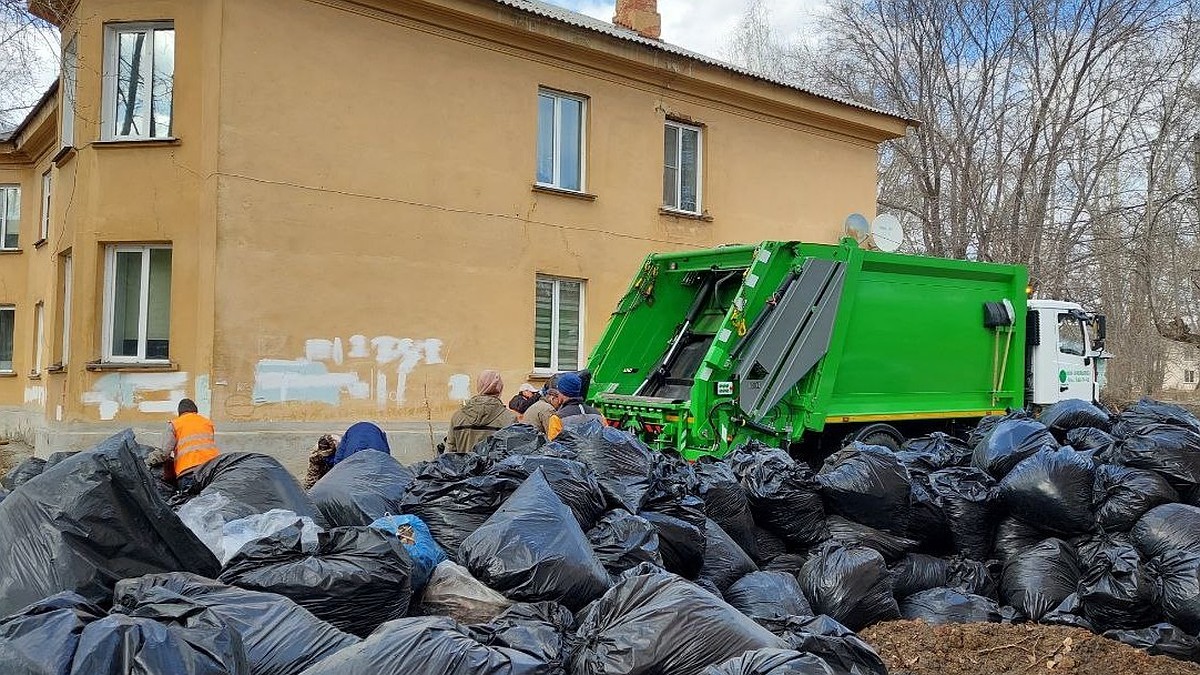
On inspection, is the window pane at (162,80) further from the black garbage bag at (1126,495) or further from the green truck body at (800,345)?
the black garbage bag at (1126,495)

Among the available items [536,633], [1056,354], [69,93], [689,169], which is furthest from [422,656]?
[689,169]

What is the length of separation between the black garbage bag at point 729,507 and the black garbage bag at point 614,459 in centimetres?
29

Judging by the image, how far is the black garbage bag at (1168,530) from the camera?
4.13 m

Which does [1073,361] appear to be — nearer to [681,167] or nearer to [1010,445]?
[1010,445]

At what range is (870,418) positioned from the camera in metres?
8.30

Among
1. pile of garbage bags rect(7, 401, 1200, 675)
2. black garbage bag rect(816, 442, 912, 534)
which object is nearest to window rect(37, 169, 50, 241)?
pile of garbage bags rect(7, 401, 1200, 675)

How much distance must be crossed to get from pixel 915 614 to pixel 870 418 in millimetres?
3978

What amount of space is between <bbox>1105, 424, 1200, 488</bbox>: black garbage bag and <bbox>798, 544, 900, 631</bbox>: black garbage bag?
1499mm

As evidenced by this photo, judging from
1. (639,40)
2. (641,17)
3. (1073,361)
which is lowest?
(1073,361)

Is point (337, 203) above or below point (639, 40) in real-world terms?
below

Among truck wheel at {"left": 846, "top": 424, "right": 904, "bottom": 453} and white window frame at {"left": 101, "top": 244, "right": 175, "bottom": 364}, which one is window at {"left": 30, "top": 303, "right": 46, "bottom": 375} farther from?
truck wheel at {"left": 846, "top": 424, "right": 904, "bottom": 453}

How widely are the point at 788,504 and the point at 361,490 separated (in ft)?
6.84

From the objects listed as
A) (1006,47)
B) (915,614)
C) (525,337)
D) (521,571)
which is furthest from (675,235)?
(1006,47)

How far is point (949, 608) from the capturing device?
4.44 metres
